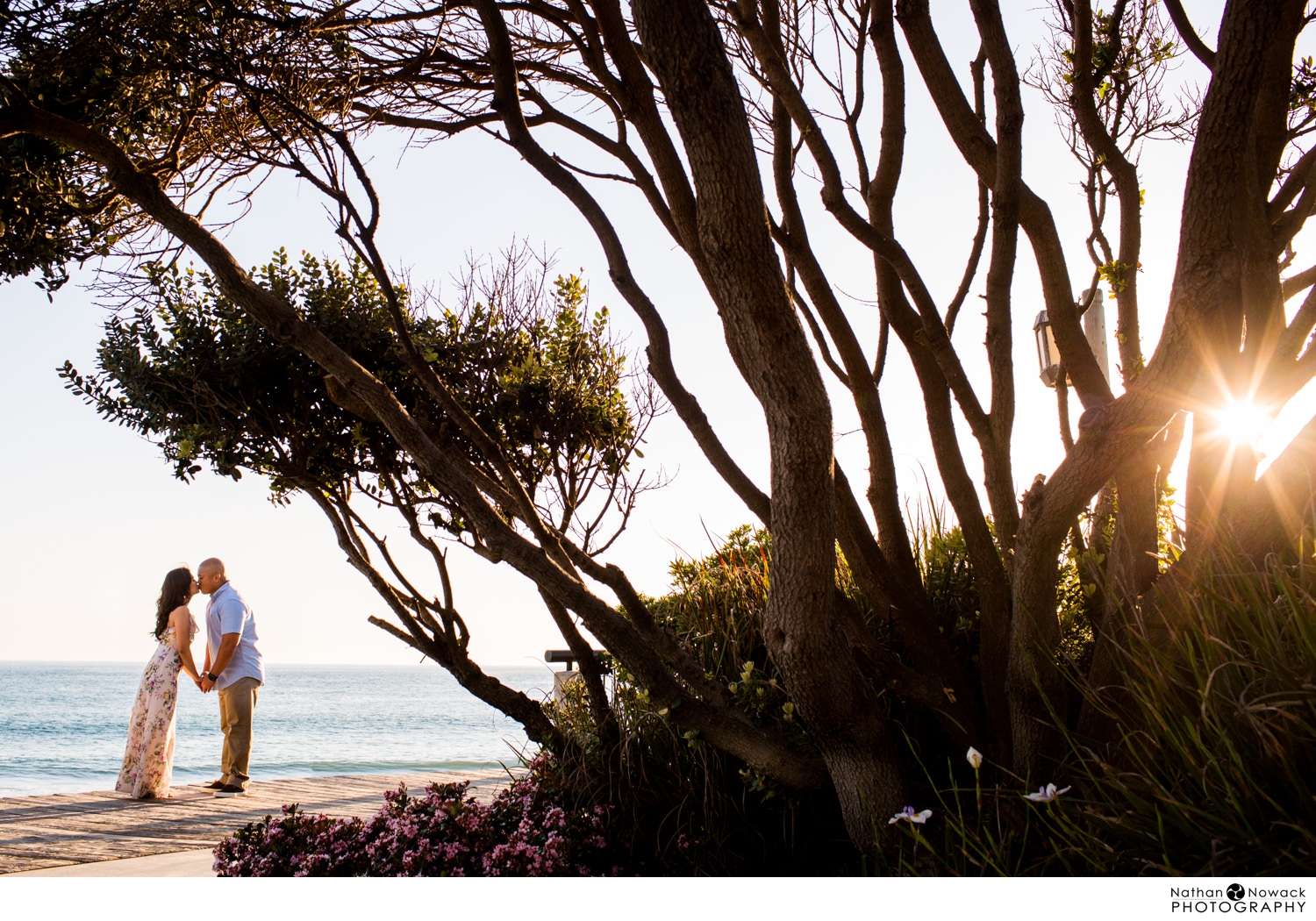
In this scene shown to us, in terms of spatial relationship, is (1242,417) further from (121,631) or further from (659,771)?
(121,631)

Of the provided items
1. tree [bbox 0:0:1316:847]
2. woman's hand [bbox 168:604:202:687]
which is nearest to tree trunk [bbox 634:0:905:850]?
tree [bbox 0:0:1316:847]

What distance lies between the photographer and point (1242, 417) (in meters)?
2.45

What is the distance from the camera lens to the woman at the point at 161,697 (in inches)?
253

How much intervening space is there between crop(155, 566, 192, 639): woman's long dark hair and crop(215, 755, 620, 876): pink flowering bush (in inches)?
150

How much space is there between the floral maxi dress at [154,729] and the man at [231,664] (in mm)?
299

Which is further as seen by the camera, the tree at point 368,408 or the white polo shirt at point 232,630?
the white polo shirt at point 232,630

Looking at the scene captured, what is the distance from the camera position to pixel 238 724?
6.54m

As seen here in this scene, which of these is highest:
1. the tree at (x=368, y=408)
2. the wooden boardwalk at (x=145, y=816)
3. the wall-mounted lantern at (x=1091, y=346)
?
the wall-mounted lantern at (x=1091, y=346)

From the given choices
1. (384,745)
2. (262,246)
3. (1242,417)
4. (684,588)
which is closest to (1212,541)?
(1242,417)

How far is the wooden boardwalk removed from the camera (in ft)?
14.2

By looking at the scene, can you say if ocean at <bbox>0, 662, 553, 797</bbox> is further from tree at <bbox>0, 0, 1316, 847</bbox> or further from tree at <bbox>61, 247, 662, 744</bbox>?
tree at <bbox>0, 0, 1316, 847</bbox>

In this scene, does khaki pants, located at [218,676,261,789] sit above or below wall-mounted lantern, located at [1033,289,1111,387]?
below

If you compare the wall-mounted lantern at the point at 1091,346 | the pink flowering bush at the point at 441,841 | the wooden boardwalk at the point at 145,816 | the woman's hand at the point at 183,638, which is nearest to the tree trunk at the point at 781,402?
the pink flowering bush at the point at 441,841

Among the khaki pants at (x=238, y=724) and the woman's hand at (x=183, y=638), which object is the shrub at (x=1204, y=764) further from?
the woman's hand at (x=183, y=638)
